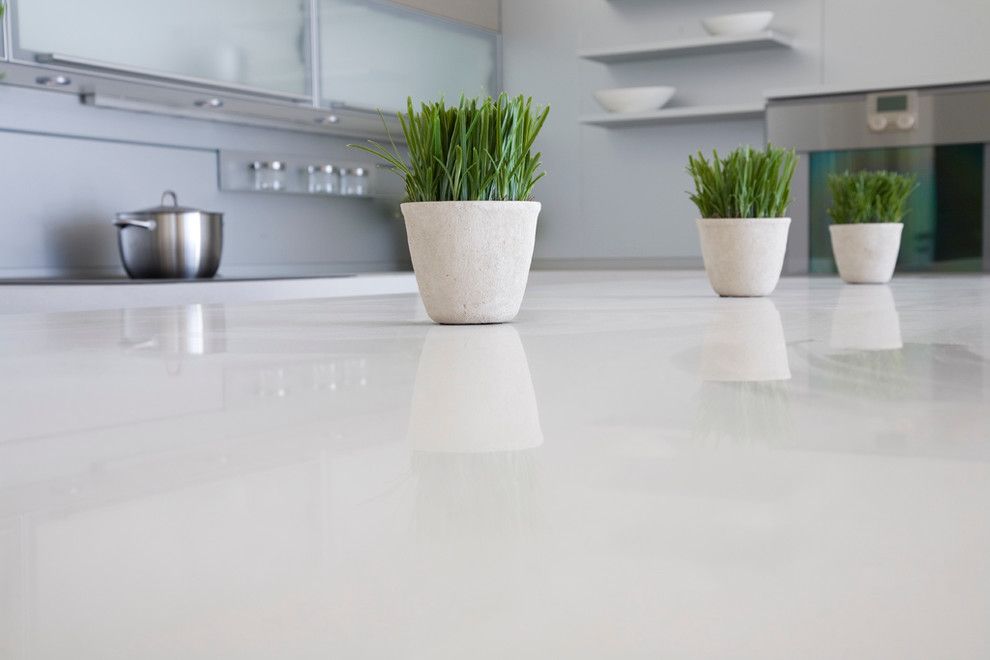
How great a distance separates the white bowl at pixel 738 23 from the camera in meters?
3.61

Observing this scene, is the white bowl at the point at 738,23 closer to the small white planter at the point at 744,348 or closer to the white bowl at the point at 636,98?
the white bowl at the point at 636,98

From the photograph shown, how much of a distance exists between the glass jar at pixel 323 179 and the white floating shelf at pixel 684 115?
896 millimetres

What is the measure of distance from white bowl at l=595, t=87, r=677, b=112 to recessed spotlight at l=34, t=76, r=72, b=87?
185cm

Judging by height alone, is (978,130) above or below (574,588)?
above

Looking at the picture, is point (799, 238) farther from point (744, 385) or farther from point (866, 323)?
point (744, 385)

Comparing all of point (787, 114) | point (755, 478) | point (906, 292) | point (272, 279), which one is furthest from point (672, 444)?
point (787, 114)

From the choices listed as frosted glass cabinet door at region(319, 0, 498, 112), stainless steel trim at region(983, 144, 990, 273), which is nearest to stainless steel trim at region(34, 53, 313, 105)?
frosted glass cabinet door at region(319, 0, 498, 112)

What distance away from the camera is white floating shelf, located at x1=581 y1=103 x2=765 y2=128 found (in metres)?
3.69

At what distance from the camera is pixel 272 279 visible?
258 centimetres

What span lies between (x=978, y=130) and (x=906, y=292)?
1853 mm

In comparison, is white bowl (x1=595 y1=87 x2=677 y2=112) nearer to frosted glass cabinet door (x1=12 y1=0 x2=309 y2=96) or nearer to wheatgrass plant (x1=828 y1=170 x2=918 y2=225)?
frosted glass cabinet door (x1=12 y1=0 x2=309 y2=96)

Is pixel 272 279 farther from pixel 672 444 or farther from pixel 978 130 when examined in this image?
pixel 672 444

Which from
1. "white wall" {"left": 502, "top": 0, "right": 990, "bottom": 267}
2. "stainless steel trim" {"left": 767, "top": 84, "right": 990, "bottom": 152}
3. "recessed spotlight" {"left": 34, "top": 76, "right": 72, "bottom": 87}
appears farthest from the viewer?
"white wall" {"left": 502, "top": 0, "right": 990, "bottom": 267}

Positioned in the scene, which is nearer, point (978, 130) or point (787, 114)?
point (978, 130)
